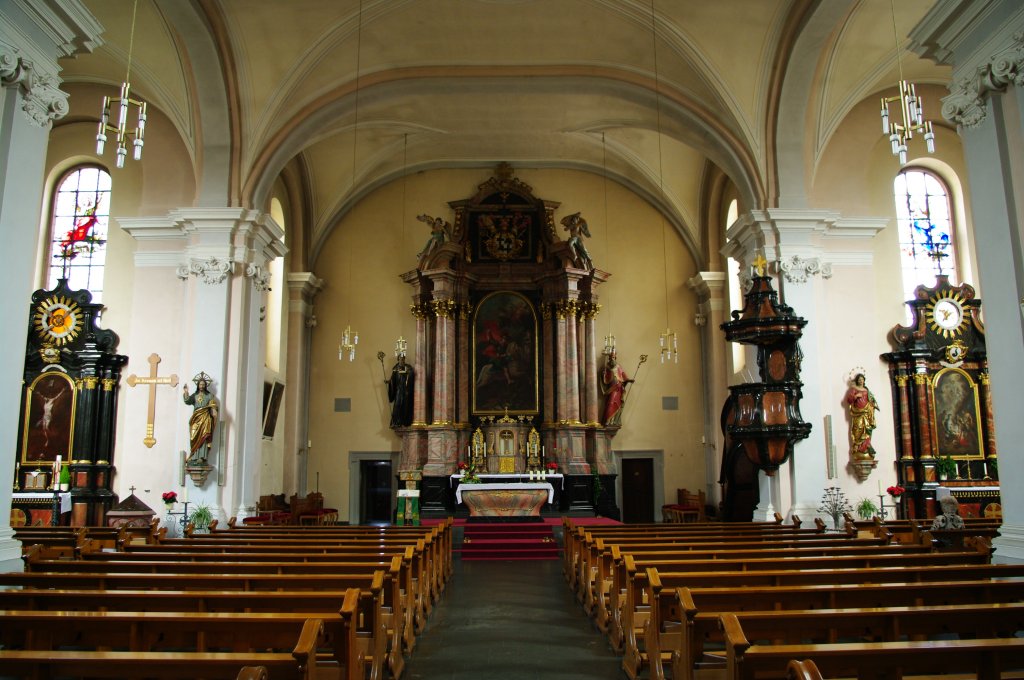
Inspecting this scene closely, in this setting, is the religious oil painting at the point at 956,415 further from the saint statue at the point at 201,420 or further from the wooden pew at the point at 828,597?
the saint statue at the point at 201,420

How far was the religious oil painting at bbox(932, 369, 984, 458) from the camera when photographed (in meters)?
15.0

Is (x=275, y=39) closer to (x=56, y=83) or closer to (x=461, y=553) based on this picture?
(x=56, y=83)

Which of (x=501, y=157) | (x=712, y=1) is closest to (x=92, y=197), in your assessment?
(x=501, y=157)

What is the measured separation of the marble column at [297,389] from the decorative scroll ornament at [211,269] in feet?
18.0

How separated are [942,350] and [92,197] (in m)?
17.3

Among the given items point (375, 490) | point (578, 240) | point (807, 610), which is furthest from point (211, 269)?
point (807, 610)

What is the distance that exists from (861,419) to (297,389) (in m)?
12.8

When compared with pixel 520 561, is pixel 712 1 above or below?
above

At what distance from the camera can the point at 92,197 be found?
1656 cm

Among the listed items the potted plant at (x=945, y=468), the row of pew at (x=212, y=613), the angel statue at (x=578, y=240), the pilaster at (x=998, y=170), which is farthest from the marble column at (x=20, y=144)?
the potted plant at (x=945, y=468)

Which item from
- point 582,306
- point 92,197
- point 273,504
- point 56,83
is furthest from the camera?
point 582,306

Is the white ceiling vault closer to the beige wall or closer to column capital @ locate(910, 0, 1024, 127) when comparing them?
column capital @ locate(910, 0, 1024, 127)

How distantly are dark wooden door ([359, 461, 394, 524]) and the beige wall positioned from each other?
0.56m

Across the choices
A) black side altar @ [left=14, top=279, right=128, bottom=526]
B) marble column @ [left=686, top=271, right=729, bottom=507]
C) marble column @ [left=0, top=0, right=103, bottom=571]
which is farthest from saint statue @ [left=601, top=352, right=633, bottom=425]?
marble column @ [left=0, top=0, right=103, bottom=571]
